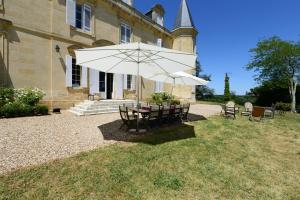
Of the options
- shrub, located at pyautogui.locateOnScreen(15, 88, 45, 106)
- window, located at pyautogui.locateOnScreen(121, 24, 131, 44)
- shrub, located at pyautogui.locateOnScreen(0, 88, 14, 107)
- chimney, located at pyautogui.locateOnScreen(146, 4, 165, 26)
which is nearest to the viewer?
shrub, located at pyautogui.locateOnScreen(0, 88, 14, 107)

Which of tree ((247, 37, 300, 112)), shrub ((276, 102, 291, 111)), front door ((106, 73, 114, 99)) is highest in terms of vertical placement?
tree ((247, 37, 300, 112))

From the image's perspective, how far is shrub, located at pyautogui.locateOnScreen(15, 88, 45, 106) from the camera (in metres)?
8.86

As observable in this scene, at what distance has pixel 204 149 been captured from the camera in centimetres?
514

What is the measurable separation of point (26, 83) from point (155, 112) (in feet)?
25.2

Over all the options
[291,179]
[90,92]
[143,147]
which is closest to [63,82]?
[90,92]

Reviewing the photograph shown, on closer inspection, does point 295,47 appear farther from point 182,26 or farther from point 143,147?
point 143,147

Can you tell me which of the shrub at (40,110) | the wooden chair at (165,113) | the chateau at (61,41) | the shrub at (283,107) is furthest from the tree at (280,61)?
the shrub at (40,110)

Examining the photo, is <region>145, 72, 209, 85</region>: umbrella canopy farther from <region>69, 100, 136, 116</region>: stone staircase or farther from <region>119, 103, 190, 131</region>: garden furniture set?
<region>69, 100, 136, 116</region>: stone staircase

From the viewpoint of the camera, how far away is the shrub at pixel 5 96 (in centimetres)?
836

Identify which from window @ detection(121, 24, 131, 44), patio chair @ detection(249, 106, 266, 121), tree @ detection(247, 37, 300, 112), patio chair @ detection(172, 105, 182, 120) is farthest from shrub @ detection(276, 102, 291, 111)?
window @ detection(121, 24, 131, 44)

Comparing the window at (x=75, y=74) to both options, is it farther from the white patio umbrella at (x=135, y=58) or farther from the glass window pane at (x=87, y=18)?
the white patio umbrella at (x=135, y=58)

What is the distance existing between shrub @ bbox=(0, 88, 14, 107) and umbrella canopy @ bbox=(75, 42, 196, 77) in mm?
5305

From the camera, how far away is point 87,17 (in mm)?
12258

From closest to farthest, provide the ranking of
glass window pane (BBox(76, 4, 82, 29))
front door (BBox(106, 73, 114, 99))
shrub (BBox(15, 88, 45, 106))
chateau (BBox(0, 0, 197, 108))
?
shrub (BBox(15, 88, 45, 106))
chateau (BBox(0, 0, 197, 108))
glass window pane (BBox(76, 4, 82, 29))
front door (BBox(106, 73, 114, 99))
